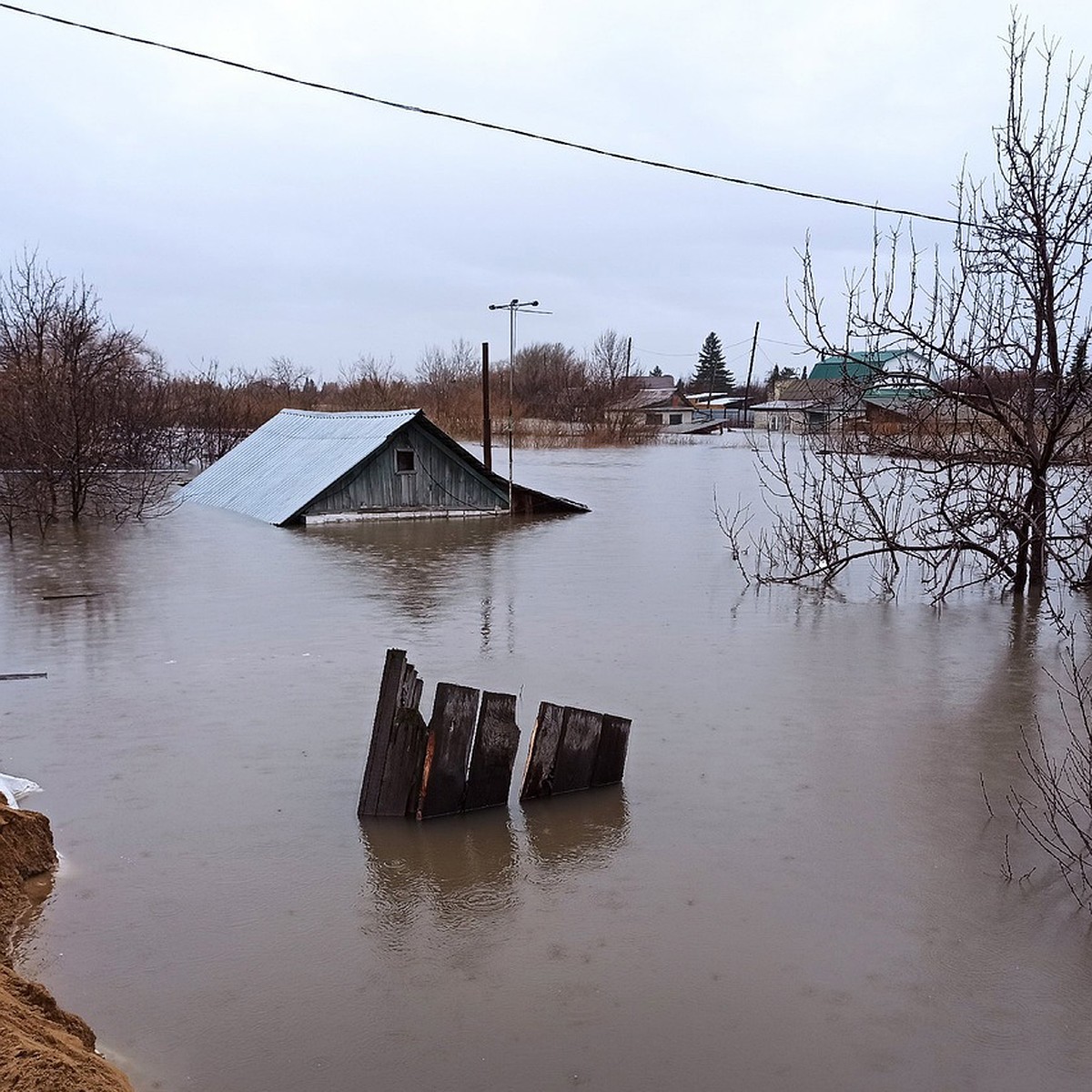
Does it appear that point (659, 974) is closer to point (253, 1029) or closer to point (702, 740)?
point (253, 1029)

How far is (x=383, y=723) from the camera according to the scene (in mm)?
6746

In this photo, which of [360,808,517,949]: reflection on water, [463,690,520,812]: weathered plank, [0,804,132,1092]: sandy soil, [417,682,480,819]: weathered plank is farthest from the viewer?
[463,690,520,812]: weathered plank

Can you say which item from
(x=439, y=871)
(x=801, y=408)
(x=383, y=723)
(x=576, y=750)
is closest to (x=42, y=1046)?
(x=439, y=871)

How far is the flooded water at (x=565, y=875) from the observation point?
469cm

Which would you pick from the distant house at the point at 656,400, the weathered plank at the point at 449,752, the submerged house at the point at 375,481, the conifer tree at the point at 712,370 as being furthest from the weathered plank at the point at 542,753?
the conifer tree at the point at 712,370

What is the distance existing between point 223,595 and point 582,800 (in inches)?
342

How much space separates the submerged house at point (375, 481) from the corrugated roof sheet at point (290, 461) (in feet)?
0.13

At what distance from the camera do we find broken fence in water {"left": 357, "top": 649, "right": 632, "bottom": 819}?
667 cm

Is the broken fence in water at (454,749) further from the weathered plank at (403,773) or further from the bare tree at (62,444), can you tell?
the bare tree at (62,444)

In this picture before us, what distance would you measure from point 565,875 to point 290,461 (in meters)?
22.4

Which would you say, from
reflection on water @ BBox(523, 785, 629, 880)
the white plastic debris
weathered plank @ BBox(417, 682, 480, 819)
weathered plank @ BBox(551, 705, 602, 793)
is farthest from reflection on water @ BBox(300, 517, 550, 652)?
the white plastic debris

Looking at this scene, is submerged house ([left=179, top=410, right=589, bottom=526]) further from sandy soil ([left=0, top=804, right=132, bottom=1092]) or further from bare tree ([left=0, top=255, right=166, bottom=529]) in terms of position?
sandy soil ([left=0, top=804, right=132, bottom=1092])

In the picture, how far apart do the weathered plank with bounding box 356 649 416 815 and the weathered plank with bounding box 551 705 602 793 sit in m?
1.12

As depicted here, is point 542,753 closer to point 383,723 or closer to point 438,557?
point 383,723
